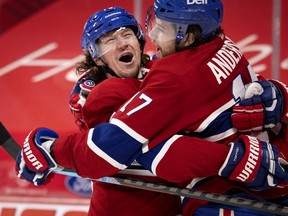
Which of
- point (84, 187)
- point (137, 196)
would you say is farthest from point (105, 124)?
point (84, 187)

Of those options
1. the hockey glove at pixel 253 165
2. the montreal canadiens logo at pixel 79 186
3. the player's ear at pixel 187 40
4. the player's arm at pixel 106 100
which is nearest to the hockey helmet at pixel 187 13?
the player's ear at pixel 187 40

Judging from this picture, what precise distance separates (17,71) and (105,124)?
257 centimetres

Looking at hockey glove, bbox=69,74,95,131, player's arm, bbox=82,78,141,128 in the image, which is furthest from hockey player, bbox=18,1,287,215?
hockey glove, bbox=69,74,95,131

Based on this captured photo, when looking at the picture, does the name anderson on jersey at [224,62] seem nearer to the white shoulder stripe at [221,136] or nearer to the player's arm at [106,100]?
the white shoulder stripe at [221,136]

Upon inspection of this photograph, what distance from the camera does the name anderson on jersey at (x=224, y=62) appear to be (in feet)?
4.90

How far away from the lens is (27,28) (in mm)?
3998

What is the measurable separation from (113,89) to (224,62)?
295 millimetres

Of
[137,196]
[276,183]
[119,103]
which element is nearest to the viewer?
[276,183]

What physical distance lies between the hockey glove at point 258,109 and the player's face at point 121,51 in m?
0.47

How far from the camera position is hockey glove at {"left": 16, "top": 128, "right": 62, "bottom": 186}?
1.55 metres

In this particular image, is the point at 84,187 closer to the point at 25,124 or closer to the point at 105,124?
the point at 25,124

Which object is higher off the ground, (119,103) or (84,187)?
(119,103)

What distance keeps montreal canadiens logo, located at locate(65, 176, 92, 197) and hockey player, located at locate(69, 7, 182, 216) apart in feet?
4.82

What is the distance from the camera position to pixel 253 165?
1.42 meters
